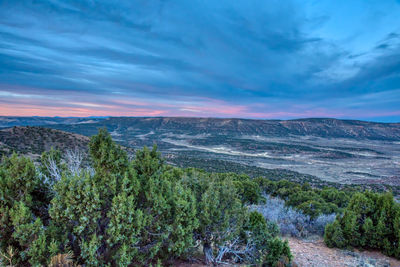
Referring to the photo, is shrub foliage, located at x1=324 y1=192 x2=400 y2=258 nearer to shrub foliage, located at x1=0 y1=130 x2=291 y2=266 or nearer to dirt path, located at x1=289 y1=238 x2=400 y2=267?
dirt path, located at x1=289 y1=238 x2=400 y2=267

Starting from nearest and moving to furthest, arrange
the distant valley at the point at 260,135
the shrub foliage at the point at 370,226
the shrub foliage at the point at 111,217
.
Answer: the shrub foliage at the point at 111,217 < the shrub foliage at the point at 370,226 < the distant valley at the point at 260,135

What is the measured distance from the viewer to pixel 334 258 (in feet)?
22.0

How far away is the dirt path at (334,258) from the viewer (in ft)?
20.7

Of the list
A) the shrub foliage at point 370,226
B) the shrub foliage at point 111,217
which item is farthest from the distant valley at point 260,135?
the shrub foliage at point 111,217

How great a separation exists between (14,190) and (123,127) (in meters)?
142

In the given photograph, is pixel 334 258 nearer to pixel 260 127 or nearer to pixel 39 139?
pixel 39 139

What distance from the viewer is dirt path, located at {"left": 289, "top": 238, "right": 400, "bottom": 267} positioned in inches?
249

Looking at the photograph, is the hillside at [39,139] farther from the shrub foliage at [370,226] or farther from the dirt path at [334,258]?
the shrub foliage at [370,226]

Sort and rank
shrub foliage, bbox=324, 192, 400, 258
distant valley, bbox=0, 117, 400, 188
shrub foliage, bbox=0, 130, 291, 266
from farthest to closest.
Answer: distant valley, bbox=0, 117, 400, 188
shrub foliage, bbox=324, 192, 400, 258
shrub foliage, bbox=0, 130, 291, 266

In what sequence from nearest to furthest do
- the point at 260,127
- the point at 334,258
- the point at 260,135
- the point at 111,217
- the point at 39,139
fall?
the point at 111,217
the point at 334,258
the point at 39,139
the point at 260,135
the point at 260,127

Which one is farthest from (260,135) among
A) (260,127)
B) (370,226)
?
(370,226)

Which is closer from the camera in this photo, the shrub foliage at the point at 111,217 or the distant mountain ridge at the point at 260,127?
the shrub foliage at the point at 111,217

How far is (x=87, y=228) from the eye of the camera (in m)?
3.83

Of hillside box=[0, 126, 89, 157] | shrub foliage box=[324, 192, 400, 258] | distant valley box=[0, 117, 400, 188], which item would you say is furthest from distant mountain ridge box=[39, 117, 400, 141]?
shrub foliage box=[324, 192, 400, 258]
